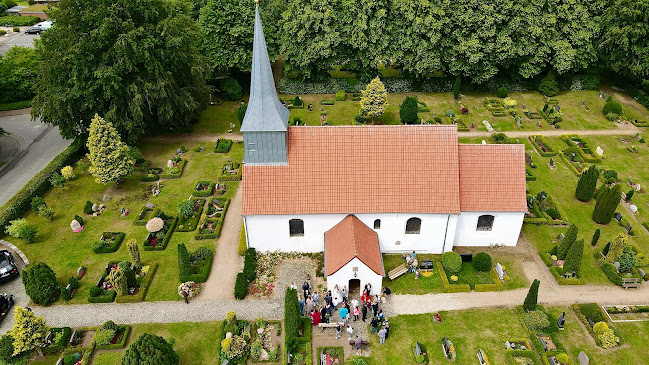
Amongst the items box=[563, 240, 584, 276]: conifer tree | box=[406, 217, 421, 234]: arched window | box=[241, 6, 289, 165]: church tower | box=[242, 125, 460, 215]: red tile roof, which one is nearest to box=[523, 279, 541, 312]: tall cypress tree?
box=[563, 240, 584, 276]: conifer tree

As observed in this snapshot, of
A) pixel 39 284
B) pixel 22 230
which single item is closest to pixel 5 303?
pixel 39 284

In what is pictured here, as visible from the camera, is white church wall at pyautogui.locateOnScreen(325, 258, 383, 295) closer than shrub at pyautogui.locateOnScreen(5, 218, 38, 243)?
Yes

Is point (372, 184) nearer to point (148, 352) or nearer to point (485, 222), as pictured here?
point (485, 222)

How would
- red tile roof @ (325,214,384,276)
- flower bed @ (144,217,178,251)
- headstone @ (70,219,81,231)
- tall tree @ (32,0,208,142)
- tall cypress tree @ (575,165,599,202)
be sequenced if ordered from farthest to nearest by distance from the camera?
tall tree @ (32,0,208,142), tall cypress tree @ (575,165,599,202), headstone @ (70,219,81,231), flower bed @ (144,217,178,251), red tile roof @ (325,214,384,276)

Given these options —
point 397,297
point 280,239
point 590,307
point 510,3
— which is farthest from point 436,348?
point 510,3

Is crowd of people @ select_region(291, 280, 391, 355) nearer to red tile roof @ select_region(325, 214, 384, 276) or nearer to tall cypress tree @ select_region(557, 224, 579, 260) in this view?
red tile roof @ select_region(325, 214, 384, 276)

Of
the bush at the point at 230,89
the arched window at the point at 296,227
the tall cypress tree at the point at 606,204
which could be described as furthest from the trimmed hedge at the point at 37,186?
the tall cypress tree at the point at 606,204

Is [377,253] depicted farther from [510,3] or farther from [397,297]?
[510,3]

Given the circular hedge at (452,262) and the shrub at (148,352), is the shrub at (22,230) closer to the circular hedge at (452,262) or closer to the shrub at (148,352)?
the shrub at (148,352)
